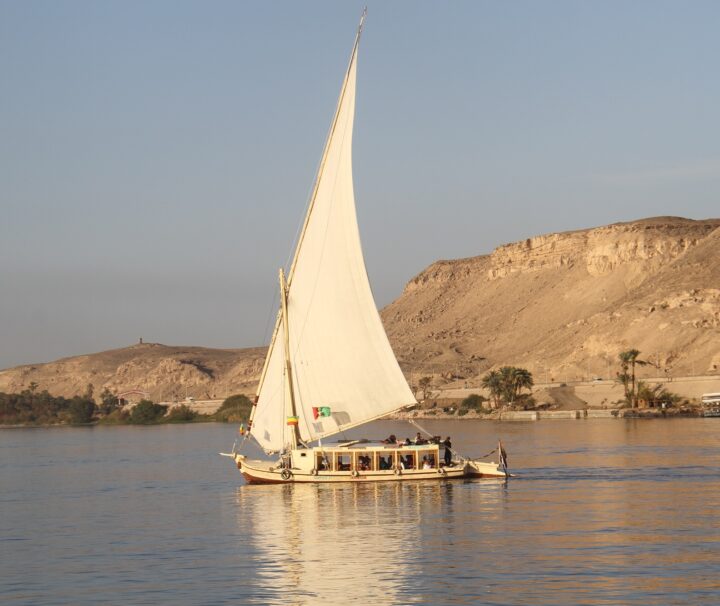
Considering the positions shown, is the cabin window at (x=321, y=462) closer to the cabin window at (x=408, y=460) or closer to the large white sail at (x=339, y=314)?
the large white sail at (x=339, y=314)

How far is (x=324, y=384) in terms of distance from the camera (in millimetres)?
45250

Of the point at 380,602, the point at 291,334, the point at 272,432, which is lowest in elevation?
the point at 380,602

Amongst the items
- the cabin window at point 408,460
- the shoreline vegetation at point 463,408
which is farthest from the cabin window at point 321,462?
the shoreline vegetation at point 463,408

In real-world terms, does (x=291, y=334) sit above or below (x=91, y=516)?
above

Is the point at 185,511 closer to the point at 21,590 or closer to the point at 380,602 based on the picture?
the point at 21,590

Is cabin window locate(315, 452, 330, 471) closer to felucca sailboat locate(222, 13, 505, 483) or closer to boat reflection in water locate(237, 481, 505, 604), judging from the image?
felucca sailboat locate(222, 13, 505, 483)

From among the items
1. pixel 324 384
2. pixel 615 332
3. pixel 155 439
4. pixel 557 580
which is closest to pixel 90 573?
pixel 557 580

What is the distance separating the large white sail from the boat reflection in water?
9.57 ft

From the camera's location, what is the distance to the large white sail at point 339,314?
44.8m

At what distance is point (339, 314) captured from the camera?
4512 centimetres

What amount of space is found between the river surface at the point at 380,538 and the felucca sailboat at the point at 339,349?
Answer: 891 mm

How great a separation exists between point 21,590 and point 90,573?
2166mm

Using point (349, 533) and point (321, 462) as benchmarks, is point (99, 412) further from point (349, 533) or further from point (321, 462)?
point (349, 533)

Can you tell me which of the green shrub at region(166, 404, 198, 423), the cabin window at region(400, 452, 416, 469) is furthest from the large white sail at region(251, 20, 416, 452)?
the green shrub at region(166, 404, 198, 423)
